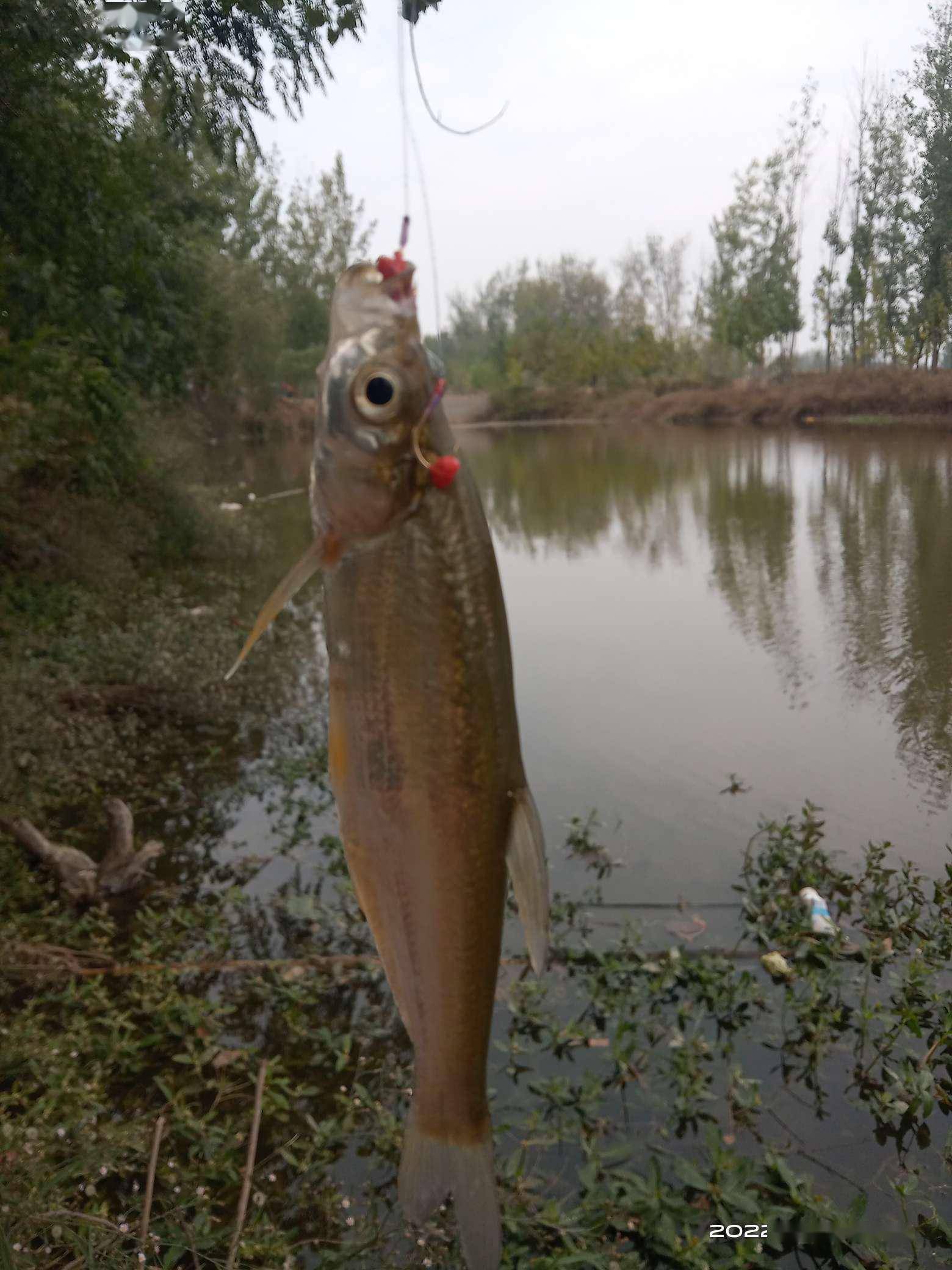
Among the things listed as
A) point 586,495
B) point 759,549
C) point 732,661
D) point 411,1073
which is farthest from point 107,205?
point 586,495

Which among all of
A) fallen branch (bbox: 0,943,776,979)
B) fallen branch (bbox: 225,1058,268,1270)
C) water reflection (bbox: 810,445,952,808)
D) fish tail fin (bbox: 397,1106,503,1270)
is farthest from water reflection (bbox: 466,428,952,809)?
fish tail fin (bbox: 397,1106,503,1270)

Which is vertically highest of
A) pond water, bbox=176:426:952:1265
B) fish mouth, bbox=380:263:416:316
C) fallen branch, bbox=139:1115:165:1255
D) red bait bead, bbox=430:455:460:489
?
fish mouth, bbox=380:263:416:316

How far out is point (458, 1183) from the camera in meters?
1.58

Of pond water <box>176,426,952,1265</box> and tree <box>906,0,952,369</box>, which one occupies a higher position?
tree <box>906,0,952,369</box>

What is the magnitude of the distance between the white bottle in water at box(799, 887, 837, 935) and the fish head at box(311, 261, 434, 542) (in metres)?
4.49

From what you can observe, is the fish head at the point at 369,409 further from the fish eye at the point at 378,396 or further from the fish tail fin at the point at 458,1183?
the fish tail fin at the point at 458,1183

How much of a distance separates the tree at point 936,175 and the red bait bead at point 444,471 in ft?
30.9

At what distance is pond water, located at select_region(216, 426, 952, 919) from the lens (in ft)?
22.6

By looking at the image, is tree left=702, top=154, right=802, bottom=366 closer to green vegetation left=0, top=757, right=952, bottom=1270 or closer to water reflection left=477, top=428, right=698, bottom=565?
water reflection left=477, top=428, right=698, bottom=565

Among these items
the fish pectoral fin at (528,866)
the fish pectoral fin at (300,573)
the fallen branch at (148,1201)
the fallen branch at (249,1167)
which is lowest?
the fallen branch at (249,1167)

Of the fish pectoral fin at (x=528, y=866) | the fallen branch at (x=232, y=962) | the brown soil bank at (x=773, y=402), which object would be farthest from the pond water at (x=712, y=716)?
the fish pectoral fin at (x=528, y=866)

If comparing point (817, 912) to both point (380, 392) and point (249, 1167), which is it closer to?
point (249, 1167)

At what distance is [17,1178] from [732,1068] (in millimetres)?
2698

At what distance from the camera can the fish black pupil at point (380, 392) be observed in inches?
55.8
